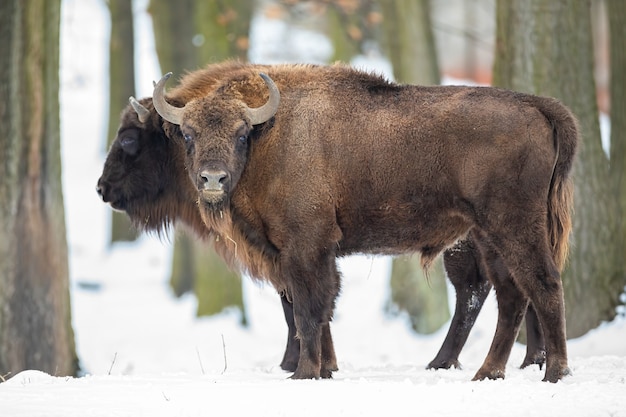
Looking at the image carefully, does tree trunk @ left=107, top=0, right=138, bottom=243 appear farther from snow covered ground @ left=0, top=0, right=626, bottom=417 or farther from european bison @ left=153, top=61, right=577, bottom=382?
european bison @ left=153, top=61, right=577, bottom=382

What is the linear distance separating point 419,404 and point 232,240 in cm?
241

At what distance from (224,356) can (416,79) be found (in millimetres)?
5727

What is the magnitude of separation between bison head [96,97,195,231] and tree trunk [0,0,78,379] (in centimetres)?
204

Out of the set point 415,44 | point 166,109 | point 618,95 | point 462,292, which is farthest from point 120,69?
point 462,292

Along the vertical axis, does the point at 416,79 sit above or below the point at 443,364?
above

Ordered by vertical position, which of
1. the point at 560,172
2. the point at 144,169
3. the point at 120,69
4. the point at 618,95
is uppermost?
the point at 120,69

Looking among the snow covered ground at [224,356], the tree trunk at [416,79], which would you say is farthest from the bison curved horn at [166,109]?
the tree trunk at [416,79]

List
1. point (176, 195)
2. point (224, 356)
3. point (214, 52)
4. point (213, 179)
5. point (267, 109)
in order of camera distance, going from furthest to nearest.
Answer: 1. point (214, 52)
2. point (224, 356)
3. point (176, 195)
4. point (267, 109)
5. point (213, 179)

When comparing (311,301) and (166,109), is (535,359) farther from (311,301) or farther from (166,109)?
(166,109)

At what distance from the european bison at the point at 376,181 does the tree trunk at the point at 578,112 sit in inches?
109

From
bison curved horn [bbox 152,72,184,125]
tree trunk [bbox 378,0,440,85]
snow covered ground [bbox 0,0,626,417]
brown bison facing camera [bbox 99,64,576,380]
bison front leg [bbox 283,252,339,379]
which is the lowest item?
snow covered ground [bbox 0,0,626,417]

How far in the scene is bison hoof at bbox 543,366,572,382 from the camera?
724 cm

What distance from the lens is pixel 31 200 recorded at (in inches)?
442

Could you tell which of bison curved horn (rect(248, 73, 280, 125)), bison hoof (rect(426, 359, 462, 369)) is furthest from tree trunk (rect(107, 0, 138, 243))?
bison curved horn (rect(248, 73, 280, 125))
